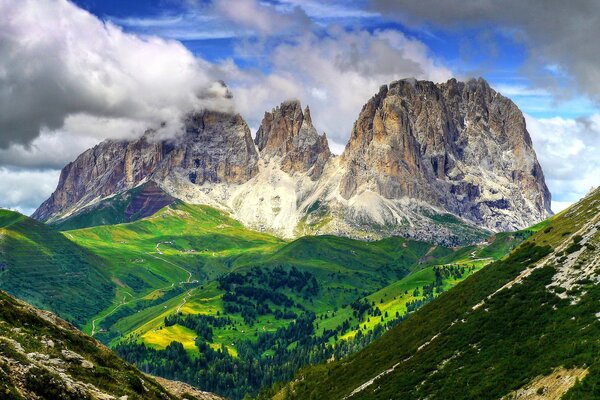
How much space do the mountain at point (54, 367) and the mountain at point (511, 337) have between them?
46.4 meters

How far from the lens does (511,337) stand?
99.1 metres

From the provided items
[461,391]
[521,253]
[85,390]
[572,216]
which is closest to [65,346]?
[85,390]

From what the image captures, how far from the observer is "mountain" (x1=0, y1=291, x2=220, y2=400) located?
56.8 m

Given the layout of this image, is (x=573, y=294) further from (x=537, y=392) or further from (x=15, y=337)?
(x=15, y=337)

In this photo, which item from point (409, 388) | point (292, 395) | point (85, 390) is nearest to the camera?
point (85, 390)

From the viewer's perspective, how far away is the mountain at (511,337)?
8025 centimetres

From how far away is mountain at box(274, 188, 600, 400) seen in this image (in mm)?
80250

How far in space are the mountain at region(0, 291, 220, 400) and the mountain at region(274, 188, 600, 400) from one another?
46433 mm

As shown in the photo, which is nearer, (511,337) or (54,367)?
(54,367)

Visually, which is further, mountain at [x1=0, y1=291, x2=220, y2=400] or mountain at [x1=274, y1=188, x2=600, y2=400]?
mountain at [x1=274, y1=188, x2=600, y2=400]

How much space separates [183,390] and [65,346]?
1609 inches

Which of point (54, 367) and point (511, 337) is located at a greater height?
point (54, 367)

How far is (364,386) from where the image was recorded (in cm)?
12638

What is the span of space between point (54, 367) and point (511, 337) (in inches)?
2734
